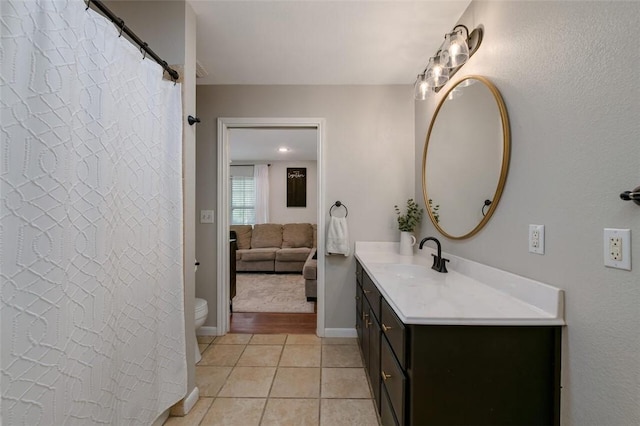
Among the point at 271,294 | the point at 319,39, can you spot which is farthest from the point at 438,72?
the point at 271,294

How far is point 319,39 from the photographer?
179 centimetres

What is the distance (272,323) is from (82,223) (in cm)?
219

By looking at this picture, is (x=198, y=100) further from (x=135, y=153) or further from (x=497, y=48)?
(x=497, y=48)

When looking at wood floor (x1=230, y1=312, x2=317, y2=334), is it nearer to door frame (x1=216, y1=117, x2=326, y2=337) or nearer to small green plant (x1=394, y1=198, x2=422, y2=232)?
door frame (x1=216, y1=117, x2=326, y2=337)

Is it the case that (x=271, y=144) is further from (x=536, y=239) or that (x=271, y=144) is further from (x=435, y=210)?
(x=536, y=239)

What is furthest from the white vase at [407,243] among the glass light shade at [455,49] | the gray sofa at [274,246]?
the gray sofa at [274,246]

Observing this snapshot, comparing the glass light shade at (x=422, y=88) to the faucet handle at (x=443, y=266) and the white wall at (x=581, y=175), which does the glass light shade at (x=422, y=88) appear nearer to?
the white wall at (x=581, y=175)

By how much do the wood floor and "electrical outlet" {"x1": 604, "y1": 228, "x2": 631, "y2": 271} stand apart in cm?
225

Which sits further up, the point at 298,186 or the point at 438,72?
the point at 438,72

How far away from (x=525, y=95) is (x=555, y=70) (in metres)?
0.15

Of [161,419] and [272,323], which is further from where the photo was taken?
[272,323]

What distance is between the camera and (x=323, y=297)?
243cm

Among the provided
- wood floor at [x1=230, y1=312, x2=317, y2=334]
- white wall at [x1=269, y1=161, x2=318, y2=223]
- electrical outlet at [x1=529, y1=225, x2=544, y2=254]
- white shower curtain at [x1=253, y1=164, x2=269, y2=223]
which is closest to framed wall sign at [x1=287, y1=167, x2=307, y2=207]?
white wall at [x1=269, y1=161, x2=318, y2=223]

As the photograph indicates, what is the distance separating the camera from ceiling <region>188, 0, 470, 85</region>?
153cm
